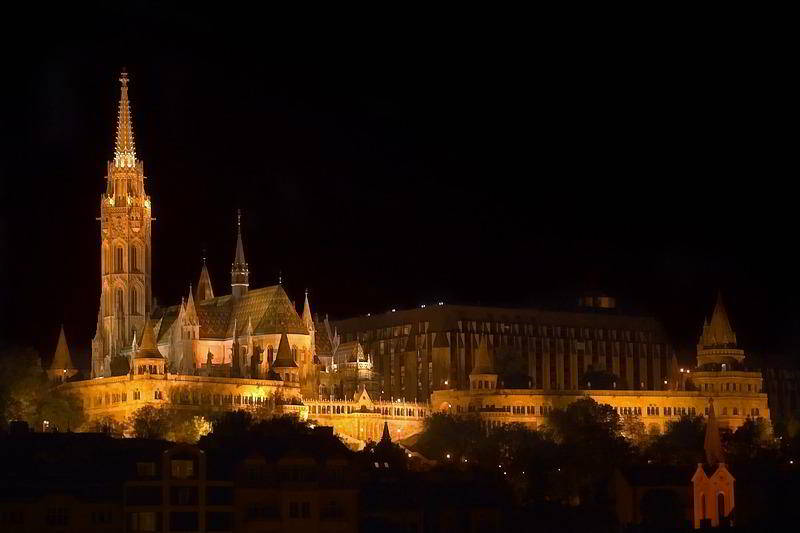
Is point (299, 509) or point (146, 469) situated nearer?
point (299, 509)

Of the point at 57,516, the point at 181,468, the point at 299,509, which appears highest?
the point at 181,468

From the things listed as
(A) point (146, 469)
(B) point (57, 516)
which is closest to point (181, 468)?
(A) point (146, 469)

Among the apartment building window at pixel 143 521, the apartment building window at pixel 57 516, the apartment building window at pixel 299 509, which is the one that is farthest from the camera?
the apartment building window at pixel 299 509

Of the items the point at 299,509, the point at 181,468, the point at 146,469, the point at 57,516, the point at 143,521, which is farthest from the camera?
the point at 146,469

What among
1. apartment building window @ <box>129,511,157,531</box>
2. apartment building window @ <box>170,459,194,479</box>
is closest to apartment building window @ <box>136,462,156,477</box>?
apartment building window @ <box>170,459,194,479</box>

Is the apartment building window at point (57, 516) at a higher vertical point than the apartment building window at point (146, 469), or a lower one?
lower

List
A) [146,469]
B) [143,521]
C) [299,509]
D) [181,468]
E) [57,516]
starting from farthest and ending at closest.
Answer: [146,469]
[181,468]
[299,509]
[143,521]
[57,516]

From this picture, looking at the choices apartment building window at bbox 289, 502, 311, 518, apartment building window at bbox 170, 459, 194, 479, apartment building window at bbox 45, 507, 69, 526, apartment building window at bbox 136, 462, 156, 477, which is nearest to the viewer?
apartment building window at bbox 45, 507, 69, 526

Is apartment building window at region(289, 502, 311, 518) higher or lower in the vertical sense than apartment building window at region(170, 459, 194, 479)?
lower

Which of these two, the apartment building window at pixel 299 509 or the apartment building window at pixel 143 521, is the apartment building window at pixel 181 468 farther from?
the apartment building window at pixel 299 509

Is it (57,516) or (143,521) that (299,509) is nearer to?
(143,521)

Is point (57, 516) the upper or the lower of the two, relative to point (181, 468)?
lower

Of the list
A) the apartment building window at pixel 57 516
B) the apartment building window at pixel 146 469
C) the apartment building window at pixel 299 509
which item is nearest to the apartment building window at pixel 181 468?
the apartment building window at pixel 146 469

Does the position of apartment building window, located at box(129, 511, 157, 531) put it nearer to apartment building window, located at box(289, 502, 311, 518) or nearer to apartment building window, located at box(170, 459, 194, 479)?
apartment building window, located at box(170, 459, 194, 479)
